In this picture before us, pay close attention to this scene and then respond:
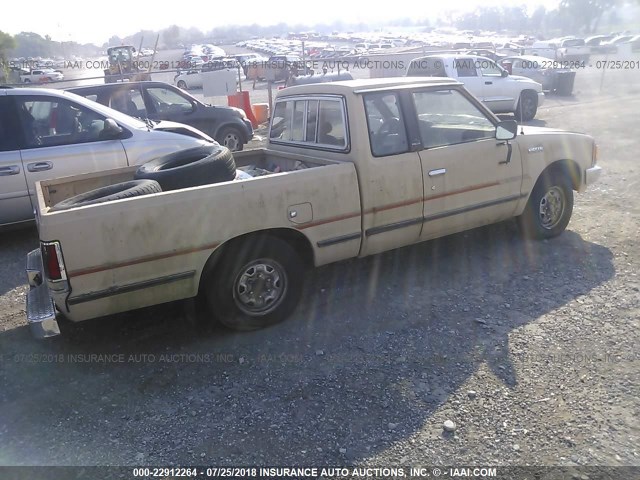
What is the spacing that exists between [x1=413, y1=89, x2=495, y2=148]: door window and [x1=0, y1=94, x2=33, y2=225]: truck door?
14.6 ft

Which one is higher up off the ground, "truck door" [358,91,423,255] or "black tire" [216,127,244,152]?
"truck door" [358,91,423,255]

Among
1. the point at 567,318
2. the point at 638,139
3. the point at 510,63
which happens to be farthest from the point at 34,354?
the point at 510,63

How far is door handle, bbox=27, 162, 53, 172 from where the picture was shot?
6172mm

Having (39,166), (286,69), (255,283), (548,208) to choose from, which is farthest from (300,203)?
(286,69)

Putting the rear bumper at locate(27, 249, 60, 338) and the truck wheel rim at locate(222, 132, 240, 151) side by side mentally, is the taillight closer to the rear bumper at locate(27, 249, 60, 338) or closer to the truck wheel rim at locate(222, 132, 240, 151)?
the rear bumper at locate(27, 249, 60, 338)

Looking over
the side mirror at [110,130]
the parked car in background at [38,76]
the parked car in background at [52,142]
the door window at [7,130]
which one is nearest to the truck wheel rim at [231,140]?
the parked car in background at [52,142]

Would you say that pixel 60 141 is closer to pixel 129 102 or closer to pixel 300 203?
pixel 129 102

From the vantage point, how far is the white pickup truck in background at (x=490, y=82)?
1505 cm

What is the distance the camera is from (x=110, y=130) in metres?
6.47

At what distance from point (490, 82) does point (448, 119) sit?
11098mm

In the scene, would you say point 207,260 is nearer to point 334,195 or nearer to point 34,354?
point 334,195

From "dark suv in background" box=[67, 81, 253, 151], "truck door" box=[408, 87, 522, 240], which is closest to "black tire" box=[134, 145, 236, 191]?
"truck door" box=[408, 87, 522, 240]

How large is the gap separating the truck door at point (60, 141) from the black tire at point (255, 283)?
10.8ft

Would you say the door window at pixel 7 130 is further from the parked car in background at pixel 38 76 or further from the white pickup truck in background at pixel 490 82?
the parked car in background at pixel 38 76
